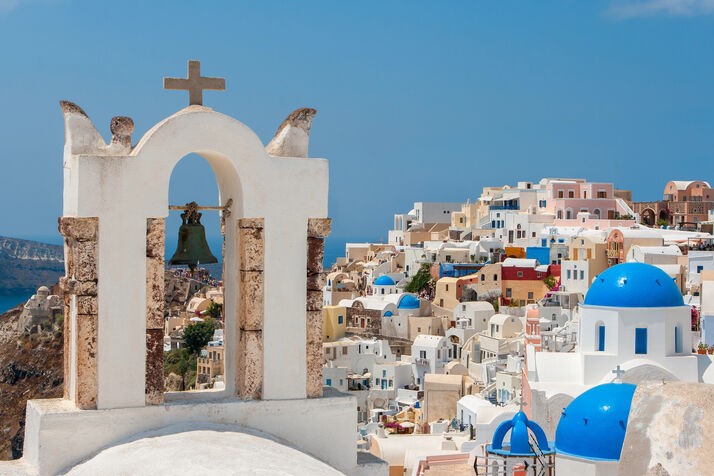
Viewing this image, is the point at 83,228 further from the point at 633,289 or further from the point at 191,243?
the point at 633,289

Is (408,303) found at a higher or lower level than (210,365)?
higher

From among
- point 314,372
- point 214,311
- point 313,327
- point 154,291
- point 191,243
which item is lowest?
point 214,311

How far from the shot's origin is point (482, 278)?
50281 millimetres

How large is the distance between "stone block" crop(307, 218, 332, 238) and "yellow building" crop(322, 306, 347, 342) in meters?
40.4

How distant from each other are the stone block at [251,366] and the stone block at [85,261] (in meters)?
0.93

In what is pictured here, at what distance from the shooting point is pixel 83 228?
6.19 metres

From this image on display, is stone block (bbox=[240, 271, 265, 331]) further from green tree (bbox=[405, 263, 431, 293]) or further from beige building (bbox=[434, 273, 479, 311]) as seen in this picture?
green tree (bbox=[405, 263, 431, 293])

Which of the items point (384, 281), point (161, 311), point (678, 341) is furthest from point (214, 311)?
point (161, 311)

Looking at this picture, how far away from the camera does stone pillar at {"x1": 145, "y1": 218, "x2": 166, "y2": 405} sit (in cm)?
634

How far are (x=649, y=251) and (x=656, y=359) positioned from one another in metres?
18.9

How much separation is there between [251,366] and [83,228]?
122 cm

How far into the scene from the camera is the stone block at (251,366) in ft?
21.4

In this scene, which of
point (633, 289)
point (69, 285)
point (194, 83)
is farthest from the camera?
point (633, 289)

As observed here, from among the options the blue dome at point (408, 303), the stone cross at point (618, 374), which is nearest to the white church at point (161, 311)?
the stone cross at point (618, 374)
